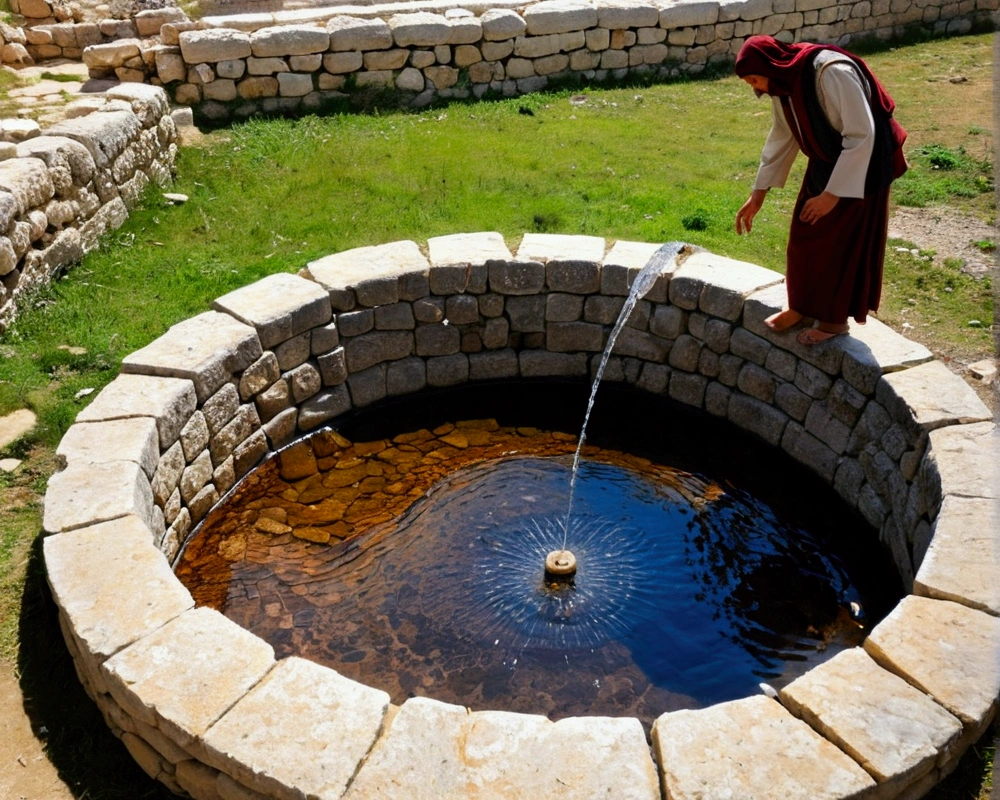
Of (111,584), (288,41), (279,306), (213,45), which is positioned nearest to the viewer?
(111,584)

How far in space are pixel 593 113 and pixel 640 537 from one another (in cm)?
616

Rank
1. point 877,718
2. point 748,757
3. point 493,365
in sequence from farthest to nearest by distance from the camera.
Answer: point 493,365 < point 877,718 < point 748,757

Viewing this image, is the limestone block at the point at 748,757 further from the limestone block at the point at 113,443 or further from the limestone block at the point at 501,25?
the limestone block at the point at 501,25

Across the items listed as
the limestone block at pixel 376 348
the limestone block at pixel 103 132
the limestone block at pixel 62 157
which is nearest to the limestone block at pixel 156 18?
the limestone block at pixel 103 132

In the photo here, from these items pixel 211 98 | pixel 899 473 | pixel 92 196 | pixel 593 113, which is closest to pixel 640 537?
pixel 899 473

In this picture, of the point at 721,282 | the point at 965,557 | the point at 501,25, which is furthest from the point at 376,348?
the point at 501,25

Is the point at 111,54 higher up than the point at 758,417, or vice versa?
the point at 111,54

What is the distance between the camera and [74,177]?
6777 mm

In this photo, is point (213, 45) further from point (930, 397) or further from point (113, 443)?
point (930, 397)

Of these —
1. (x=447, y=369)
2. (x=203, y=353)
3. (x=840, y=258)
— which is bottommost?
(x=447, y=369)

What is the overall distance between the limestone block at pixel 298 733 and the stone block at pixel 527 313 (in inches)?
130

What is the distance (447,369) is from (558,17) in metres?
5.86

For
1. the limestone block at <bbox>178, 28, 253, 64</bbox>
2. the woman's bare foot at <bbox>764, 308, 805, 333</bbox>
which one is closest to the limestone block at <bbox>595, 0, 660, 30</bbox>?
the limestone block at <bbox>178, 28, 253, 64</bbox>

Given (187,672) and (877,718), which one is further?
(187,672)
